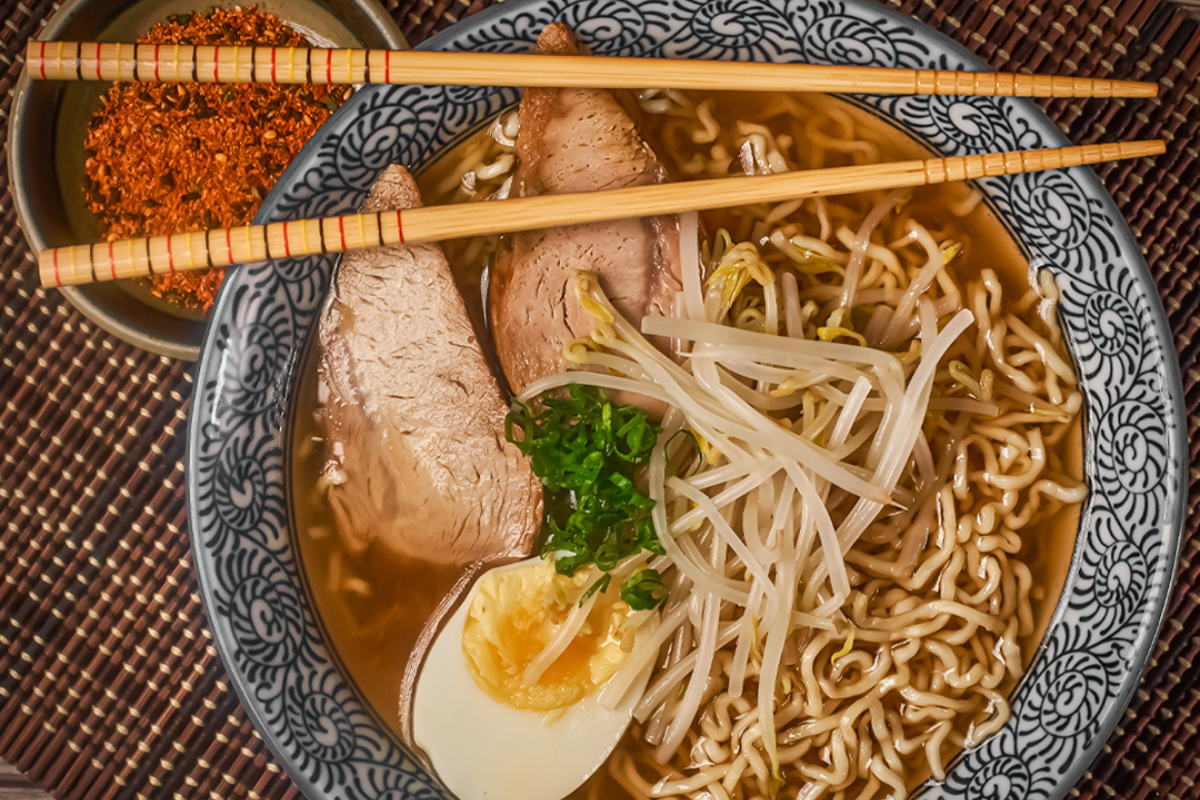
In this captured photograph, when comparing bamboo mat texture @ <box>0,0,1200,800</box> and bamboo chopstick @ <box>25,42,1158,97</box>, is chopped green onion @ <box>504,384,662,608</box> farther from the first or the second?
bamboo mat texture @ <box>0,0,1200,800</box>

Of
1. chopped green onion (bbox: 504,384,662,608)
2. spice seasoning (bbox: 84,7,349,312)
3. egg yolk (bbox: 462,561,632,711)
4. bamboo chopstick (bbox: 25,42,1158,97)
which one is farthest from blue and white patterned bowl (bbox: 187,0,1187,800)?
chopped green onion (bbox: 504,384,662,608)

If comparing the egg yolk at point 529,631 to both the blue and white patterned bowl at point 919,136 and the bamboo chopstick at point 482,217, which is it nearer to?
the blue and white patterned bowl at point 919,136

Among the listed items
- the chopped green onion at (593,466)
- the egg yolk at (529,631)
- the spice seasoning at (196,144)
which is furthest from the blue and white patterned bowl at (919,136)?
the chopped green onion at (593,466)

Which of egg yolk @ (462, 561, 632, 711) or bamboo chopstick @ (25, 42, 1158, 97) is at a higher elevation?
bamboo chopstick @ (25, 42, 1158, 97)

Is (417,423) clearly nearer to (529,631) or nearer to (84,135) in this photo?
(529,631)

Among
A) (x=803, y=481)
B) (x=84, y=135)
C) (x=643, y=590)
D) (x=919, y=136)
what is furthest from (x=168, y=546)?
(x=919, y=136)
